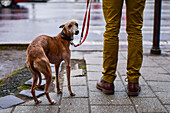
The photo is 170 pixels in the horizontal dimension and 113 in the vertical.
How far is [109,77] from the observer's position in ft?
11.4

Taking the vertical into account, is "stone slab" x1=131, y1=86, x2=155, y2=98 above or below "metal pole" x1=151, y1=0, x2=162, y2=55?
below

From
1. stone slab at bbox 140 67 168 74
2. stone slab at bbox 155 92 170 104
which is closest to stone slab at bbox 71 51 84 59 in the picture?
stone slab at bbox 140 67 168 74

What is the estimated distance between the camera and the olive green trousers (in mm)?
3264

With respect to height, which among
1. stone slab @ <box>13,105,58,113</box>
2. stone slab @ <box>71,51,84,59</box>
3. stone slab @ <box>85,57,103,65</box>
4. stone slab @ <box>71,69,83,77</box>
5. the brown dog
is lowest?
stone slab @ <box>13,105,58,113</box>

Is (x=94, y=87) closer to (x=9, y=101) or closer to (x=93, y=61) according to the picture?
(x=9, y=101)

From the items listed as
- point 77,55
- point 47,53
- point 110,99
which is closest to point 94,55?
point 77,55

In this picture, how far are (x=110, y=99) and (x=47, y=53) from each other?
1.01 m

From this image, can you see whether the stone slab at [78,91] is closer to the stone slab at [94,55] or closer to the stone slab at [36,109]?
the stone slab at [36,109]

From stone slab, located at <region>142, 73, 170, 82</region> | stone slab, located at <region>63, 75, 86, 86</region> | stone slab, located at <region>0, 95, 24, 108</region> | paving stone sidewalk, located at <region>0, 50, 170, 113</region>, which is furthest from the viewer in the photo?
stone slab, located at <region>142, 73, 170, 82</region>

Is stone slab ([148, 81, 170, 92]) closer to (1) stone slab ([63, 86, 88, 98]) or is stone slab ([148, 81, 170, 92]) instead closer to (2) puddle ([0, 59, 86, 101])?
(1) stone slab ([63, 86, 88, 98])

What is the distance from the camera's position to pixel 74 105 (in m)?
3.12

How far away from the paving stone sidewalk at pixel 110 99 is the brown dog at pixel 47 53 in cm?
15

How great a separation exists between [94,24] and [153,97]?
277 inches

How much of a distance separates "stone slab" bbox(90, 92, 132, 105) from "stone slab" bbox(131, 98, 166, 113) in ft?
0.39
